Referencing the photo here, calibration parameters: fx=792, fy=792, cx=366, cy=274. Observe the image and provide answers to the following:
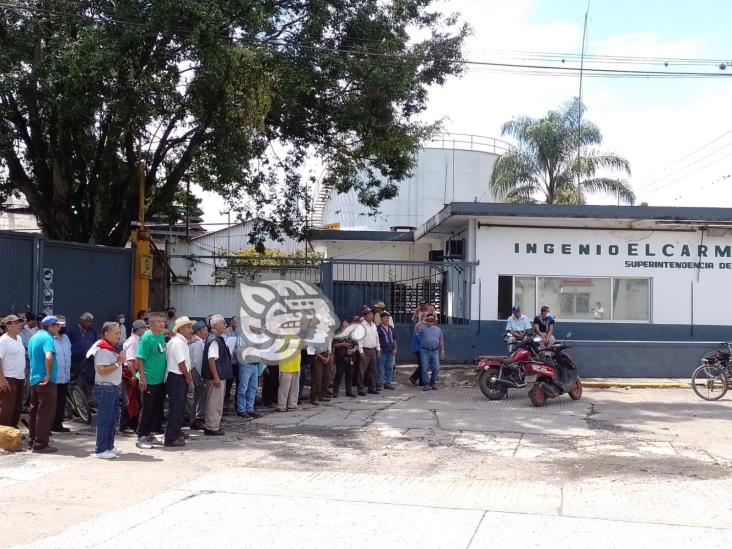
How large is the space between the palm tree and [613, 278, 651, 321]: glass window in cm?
1166

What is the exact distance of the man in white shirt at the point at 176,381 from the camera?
9772 mm

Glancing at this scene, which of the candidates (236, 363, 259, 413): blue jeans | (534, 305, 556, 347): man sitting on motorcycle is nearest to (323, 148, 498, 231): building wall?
(534, 305, 556, 347): man sitting on motorcycle

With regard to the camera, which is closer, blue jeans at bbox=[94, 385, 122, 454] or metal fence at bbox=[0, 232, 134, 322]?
blue jeans at bbox=[94, 385, 122, 454]

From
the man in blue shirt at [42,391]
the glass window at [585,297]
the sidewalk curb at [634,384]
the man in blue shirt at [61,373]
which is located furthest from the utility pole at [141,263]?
the sidewalk curb at [634,384]

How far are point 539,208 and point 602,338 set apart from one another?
Result: 3.55m

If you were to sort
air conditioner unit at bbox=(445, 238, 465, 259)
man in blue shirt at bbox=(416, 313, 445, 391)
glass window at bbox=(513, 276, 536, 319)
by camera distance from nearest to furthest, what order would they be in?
man in blue shirt at bbox=(416, 313, 445, 391), glass window at bbox=(513, 276, 536, 319), air conditioner unit at bbox=(445, 238, 465, 259)

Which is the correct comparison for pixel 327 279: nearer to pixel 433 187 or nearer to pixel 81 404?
pixel 81 404

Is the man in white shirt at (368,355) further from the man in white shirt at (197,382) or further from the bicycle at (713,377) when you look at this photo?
the bicycle at (713,377)

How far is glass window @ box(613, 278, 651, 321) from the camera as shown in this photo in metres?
18.9

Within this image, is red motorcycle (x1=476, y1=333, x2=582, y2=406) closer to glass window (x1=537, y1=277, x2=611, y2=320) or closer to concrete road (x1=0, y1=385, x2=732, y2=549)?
concrete road (x1=0, y1=385, x2=732, y2=549)

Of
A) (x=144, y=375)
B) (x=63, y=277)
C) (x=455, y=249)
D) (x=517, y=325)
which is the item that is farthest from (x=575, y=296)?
(x=144, y=375)

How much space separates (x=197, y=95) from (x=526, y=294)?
352 inches

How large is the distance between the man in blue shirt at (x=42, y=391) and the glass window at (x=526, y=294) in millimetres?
11774

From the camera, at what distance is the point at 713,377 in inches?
578
